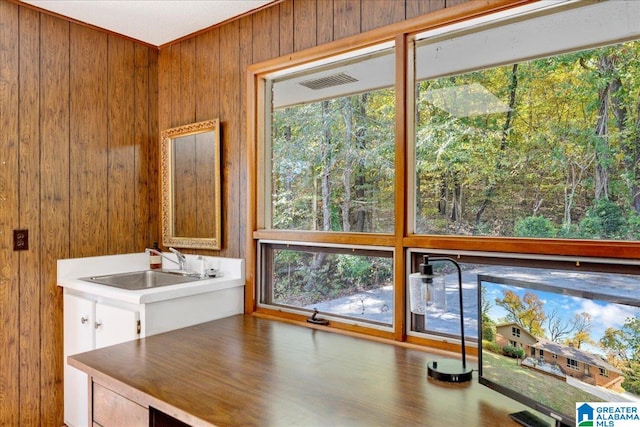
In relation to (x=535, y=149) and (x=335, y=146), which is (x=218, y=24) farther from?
(x=535, y=149)

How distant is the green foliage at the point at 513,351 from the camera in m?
1.21

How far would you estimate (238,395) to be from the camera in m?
1.35

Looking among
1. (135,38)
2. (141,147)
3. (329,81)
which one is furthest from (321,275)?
(135,38)

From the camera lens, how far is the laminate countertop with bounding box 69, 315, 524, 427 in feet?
3.98

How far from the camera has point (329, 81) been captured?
2295 millimetres

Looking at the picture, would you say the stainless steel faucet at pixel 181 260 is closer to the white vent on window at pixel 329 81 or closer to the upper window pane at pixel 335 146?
the upper window pane at pixel 335 146

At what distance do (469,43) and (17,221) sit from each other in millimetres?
2493

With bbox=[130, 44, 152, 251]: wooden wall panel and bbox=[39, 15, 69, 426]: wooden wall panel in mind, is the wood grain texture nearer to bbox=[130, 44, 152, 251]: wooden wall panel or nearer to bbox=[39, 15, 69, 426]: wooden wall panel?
bbox=[130, 44, 152, 251]: wooden wall panel

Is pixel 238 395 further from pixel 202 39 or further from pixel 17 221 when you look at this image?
pixel 202 39

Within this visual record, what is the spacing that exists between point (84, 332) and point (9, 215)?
29.8 inches

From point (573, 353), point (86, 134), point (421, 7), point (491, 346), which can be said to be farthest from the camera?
point (86, 134)

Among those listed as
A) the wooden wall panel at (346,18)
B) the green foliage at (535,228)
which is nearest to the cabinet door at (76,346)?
the wooden wall panel at (346,18)

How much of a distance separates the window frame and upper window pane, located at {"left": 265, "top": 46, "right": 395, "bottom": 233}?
0.24 feet

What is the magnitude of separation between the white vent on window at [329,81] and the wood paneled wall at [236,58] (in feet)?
0.58
